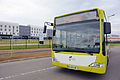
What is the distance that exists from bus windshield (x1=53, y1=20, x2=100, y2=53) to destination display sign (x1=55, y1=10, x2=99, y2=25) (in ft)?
0.62

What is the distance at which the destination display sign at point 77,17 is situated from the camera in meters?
4.62

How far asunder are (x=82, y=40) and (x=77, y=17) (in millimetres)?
1194

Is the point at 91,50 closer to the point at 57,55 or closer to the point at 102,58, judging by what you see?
the point at 102,58

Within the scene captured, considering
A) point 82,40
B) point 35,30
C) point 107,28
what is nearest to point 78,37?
point 82,40

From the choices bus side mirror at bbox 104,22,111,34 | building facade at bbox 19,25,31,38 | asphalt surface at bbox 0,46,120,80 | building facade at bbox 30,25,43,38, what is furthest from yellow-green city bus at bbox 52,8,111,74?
building facade at bbox 30,25,43,38

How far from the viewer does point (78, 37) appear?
4934 mm

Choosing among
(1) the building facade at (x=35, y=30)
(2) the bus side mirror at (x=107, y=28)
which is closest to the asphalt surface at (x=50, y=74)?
(2) the bus side mirror at (x=107, y=28)

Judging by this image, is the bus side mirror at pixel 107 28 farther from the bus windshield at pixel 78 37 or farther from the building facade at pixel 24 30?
the building facade at pixel 24 30

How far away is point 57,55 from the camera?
5.34 m

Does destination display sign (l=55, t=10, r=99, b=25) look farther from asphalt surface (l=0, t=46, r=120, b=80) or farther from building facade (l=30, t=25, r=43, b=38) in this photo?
building facade (l=30, t=25, r=43, b=38)

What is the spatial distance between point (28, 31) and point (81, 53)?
361 ft

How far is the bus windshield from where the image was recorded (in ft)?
14.5

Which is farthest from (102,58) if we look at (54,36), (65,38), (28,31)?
(28,31)

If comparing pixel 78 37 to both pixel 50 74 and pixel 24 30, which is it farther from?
pixel 24 30
